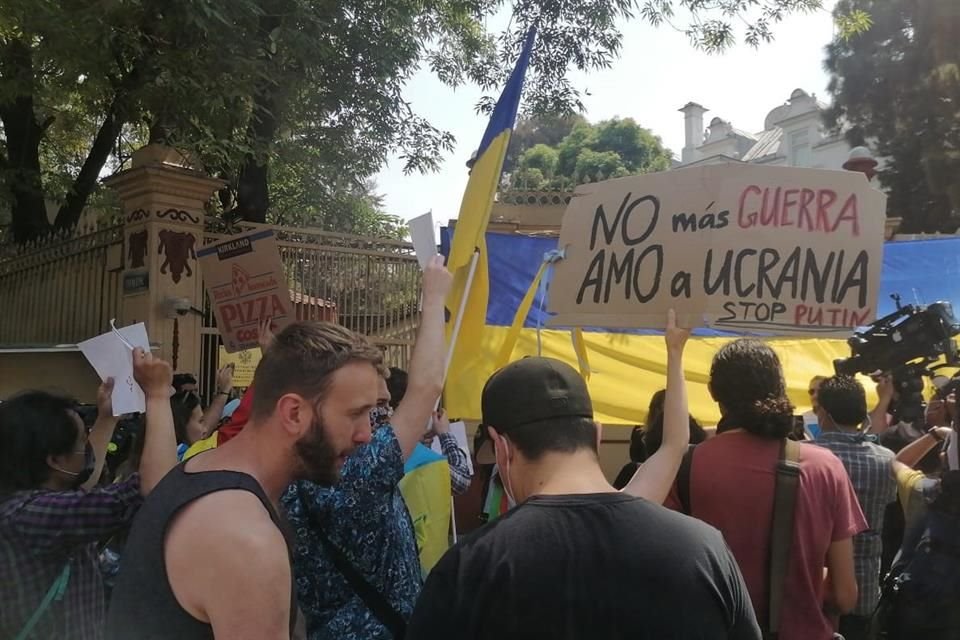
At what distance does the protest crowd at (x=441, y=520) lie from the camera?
159cm

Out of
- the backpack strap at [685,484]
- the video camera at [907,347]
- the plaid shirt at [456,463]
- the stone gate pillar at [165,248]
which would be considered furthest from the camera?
the stone gate pillar at [165,248]

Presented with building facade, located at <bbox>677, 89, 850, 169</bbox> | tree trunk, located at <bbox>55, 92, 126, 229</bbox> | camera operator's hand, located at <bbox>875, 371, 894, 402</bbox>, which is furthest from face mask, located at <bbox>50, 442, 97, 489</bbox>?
building facade, located at <bbox>677, 89, 850, 169</bbox>

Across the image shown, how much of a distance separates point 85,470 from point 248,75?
480 cm

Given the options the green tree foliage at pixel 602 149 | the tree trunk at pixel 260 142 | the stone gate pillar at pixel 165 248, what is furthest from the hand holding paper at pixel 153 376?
the green tree foliage at pixel 602 149

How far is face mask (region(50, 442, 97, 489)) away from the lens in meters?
2.76

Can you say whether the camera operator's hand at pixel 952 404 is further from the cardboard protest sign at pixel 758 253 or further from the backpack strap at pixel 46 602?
the backpack strap at pixel 46 602

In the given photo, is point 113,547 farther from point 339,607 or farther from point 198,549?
point 198,549

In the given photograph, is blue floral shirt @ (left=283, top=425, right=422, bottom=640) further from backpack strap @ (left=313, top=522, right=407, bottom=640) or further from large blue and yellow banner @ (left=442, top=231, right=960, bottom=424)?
large blue and yellow banner @ (left=442, top=231, right=960, bottom=424)

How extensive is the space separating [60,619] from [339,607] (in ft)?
3.23

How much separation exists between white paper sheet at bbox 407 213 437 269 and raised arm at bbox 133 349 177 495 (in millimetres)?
882

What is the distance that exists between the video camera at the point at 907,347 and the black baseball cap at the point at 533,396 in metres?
3.16

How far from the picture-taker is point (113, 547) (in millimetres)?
3412

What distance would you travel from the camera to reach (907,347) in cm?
451

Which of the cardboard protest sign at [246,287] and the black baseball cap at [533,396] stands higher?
the cardboard protest sign at [246,287]
